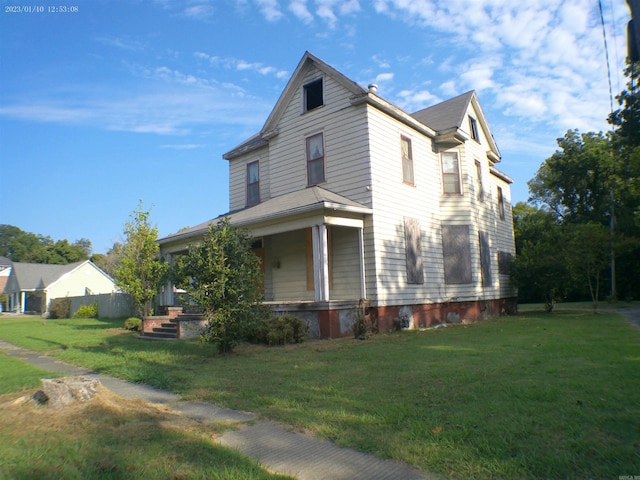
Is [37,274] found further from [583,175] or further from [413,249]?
[583,175]

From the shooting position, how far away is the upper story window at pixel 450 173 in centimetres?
1747

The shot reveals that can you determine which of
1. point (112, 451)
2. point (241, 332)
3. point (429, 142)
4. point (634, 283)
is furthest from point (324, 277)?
point (634, 283)

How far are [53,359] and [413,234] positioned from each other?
10956 millimetres

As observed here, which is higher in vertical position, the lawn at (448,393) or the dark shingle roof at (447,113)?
the dark shingle roof at (447,113)

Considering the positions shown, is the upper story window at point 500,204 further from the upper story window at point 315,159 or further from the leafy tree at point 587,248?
the upper story window at point 315,159

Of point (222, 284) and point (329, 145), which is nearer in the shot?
point (222, 284)

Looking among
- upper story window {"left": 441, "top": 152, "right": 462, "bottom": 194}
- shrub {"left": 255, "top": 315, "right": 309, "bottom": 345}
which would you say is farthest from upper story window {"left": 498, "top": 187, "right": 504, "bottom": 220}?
shrub {"left": 255, "top": 315, "right": 309, "bottom": 345}

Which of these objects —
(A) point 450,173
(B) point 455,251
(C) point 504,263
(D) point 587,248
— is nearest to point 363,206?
(B) point 455,251

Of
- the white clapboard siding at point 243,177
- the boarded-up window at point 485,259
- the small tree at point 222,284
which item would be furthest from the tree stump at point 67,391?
the boarded-up window at point 485,259

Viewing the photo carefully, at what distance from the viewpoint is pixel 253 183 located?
18.2 m

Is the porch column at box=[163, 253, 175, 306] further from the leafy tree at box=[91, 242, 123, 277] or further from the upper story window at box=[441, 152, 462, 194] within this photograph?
the upper story window at box=[441, 152, 462, 194]

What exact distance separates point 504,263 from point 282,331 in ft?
45.9

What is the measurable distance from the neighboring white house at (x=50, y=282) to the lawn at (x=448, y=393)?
119 feet

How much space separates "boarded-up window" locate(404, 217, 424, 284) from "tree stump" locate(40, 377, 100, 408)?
439 inches
